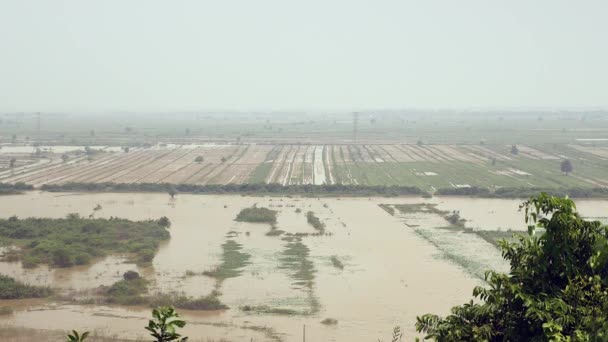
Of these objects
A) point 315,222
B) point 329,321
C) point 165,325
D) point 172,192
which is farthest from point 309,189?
point 165,325

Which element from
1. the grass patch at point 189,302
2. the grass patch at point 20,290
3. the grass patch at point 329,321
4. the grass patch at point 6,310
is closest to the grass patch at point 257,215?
the grass patch at point 189,302

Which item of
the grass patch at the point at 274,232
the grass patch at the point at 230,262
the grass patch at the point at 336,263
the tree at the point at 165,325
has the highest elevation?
the tree at the point at 165,325

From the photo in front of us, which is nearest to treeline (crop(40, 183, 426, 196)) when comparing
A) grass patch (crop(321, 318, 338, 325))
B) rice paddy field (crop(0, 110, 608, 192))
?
Answer: rice paddy field (crop(0, 110, 608, 192))

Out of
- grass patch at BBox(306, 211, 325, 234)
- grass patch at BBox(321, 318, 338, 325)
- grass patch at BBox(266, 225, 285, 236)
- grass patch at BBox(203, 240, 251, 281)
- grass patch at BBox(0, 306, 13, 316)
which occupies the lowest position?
grass patch at BBox(0, 306, 13, 316)

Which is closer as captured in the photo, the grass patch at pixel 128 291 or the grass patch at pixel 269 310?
the grass patch at pixel 269 310

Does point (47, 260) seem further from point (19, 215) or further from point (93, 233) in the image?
point (19, 215)

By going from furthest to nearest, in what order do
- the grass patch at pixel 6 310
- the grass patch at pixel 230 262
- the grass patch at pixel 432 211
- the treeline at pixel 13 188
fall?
the treeline at pixel 13 188, the grass patch at pixel 432 211, the grass patch at pixel 230 262, the grass patch at pixel 6 310

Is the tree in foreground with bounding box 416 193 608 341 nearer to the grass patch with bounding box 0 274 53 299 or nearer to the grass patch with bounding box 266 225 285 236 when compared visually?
the grass patch with bounding box 0 274 53 299

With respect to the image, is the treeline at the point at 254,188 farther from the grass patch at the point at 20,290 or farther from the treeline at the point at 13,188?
the grass patch at the point at 20,290
